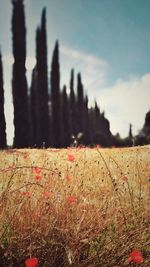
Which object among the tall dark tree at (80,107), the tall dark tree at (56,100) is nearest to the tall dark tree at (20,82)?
the tall dark tree at (56,100)

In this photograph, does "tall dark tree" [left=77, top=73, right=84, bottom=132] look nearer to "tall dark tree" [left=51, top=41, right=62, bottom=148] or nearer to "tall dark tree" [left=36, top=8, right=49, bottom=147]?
"tall dark tree" [left=51, top=41, right=62, bottom=148]

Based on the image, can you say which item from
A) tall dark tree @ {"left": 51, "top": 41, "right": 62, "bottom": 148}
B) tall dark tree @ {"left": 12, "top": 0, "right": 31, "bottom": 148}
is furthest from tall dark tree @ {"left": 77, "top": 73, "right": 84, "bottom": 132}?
tall dark tree @ {"left": 12, "top": 0, "right": 31, "bottom": 148}

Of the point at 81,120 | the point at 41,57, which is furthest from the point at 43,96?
the point at 81,120

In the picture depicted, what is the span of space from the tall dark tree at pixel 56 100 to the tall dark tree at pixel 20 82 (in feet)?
19.2

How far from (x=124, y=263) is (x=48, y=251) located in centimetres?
56

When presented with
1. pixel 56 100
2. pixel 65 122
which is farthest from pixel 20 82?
pixel 65 122

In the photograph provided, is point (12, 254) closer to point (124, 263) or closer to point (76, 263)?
point (76, 263)

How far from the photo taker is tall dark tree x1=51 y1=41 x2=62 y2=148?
27391 millimetres

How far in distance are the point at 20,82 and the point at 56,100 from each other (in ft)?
19.7

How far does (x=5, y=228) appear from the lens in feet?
9.96

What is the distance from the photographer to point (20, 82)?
21.6m

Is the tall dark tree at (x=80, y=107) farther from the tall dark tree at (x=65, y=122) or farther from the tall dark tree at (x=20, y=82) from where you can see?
the tall dark tree at (x=20, y=82)

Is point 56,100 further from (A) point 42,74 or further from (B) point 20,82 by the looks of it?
(B) point 20,82

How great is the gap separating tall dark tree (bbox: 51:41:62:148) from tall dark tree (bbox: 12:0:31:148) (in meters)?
5.85
